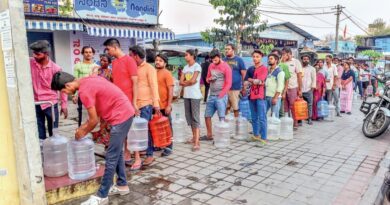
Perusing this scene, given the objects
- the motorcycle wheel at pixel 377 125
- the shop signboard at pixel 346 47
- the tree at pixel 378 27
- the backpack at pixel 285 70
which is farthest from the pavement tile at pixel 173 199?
the tree at pixel 378 27

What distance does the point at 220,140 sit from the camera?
614 centimetres

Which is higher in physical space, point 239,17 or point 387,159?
point 239,17

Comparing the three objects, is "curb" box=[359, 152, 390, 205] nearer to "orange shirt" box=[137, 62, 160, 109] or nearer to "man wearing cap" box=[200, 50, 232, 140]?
"man wearing cap" box=[200, 50, 232, 140]

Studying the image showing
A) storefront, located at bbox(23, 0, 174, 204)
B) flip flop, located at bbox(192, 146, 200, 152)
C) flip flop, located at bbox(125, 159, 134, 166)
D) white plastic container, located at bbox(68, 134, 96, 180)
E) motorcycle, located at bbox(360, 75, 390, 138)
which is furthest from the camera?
storefront, located at bbox(23, 0, 174, 204)

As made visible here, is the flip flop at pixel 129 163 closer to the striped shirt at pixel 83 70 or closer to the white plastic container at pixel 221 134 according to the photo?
the white plastic container at pixel 221 134

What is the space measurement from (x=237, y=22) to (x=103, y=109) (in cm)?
1427

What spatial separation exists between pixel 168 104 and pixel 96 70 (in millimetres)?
1710

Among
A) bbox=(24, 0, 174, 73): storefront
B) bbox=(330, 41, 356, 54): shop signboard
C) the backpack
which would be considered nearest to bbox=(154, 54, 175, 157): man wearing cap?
the backpack

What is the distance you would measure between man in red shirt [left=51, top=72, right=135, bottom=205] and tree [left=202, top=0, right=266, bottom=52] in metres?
13.3

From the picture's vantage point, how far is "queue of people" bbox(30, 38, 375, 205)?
11.3 ft

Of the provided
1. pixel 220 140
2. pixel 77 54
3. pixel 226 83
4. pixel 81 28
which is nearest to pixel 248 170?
pixel 220 140

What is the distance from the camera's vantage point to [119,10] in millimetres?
11531

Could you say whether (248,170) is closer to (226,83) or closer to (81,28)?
(226,83)

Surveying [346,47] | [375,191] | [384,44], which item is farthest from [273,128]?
[384,44]
